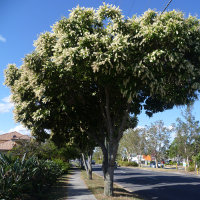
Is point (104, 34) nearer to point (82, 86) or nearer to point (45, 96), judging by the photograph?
point (82, 86)

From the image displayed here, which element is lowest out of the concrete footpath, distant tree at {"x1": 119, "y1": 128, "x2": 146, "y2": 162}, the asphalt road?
the asphalt road

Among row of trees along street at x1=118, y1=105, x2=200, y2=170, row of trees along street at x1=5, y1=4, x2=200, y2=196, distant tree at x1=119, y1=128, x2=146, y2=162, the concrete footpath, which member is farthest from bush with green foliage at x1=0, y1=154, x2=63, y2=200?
distant tree at x1=119, y1=128, x2=146, y2=162

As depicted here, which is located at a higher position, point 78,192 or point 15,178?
point 15,178

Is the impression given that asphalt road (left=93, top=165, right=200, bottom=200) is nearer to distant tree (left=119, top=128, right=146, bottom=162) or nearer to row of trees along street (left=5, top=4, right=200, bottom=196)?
row of trees along street (left=5, top=4, right=200, bottom=196)

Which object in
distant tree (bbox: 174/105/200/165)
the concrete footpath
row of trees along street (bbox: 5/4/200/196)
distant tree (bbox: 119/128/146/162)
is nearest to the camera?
row of trees along street (bbox: 5/4/200/196)

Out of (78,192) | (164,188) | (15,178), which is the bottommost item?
(164,188)

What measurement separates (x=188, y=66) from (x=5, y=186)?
24.4 ft

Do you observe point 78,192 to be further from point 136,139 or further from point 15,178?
point 136,139

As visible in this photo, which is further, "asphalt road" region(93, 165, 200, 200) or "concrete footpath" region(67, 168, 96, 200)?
"asphalt road" region(93, 165, 200, 200)

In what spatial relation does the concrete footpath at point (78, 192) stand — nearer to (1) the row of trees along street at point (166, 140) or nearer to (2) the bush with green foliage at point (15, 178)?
(2) the bush with green foliage at point (15, 178)

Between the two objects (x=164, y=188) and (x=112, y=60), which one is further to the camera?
(x=164, y=188)

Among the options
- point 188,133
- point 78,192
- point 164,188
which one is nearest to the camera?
point 78,192

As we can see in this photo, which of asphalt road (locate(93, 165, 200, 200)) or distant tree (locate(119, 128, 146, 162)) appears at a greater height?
distant tree (locate(119, 128, 146, 162))

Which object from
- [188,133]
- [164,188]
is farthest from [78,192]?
[188,133]
